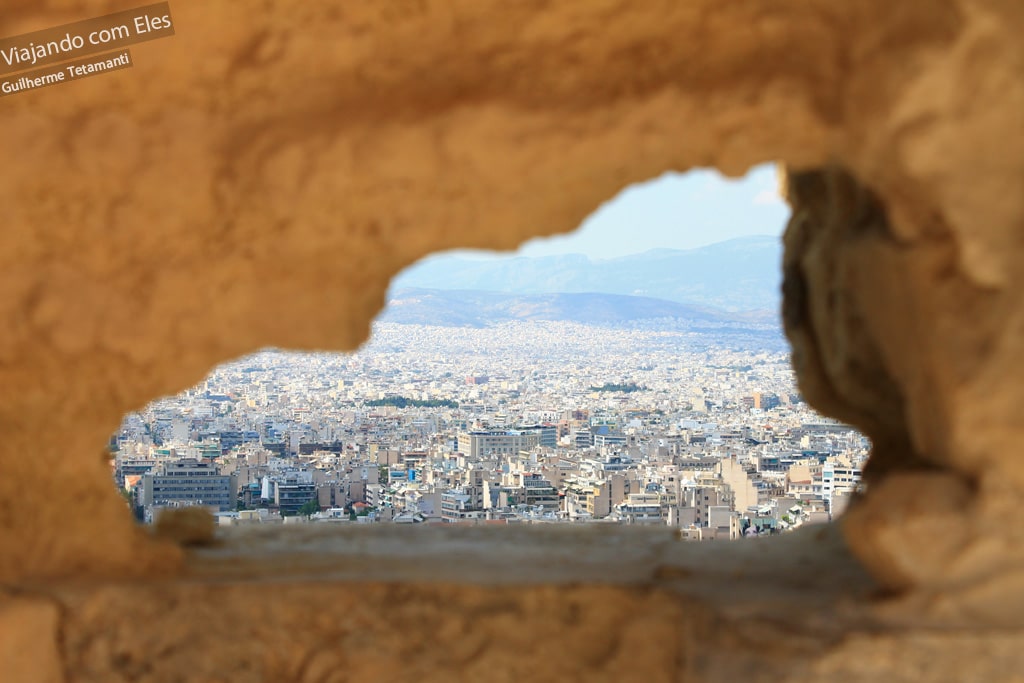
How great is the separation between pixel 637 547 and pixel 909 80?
2.04 metres

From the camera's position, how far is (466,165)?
282 cm

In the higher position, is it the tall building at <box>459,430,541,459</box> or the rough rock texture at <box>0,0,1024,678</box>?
the rough rock texture at <box>0,0,1024,678</box>

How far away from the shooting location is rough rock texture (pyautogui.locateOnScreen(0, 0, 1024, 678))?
2482 mm

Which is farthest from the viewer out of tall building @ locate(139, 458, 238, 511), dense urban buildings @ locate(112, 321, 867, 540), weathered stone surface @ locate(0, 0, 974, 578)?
dense urban buildings @ locate(112, 321, 867, 540)

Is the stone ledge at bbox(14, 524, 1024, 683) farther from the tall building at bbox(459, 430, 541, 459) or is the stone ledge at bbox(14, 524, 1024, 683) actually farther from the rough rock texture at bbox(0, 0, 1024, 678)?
the tall building at bbox(459, 430, 541, 459)

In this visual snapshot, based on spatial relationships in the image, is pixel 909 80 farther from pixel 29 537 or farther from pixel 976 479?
pixel 29 537

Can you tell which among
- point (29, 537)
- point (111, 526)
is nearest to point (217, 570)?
point (111, 526)

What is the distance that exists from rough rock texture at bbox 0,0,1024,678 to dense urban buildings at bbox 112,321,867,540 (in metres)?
0.49

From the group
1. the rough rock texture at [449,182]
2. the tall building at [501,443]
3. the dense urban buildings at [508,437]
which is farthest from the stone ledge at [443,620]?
the tall building at [501,443]

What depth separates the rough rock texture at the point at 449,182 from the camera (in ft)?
8.14

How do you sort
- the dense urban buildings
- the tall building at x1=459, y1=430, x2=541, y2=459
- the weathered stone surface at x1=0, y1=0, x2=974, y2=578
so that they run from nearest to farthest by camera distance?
the weathered stone surface at x1=0, y1=0, x2=974, y2=578 < the dense urban buildings < the tall building at x1=459, y1=430, x2=541, y2=459

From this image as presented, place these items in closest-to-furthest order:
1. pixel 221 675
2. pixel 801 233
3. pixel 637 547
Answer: pixel 221 675 < pixel 637 547 < pixel 801 233

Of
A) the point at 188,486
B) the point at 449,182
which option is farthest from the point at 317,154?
the point at 188,486

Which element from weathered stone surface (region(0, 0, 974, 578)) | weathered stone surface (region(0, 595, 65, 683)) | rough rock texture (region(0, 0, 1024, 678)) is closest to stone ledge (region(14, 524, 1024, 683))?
weathered stone surface (region(0, 595, 65, 683))
